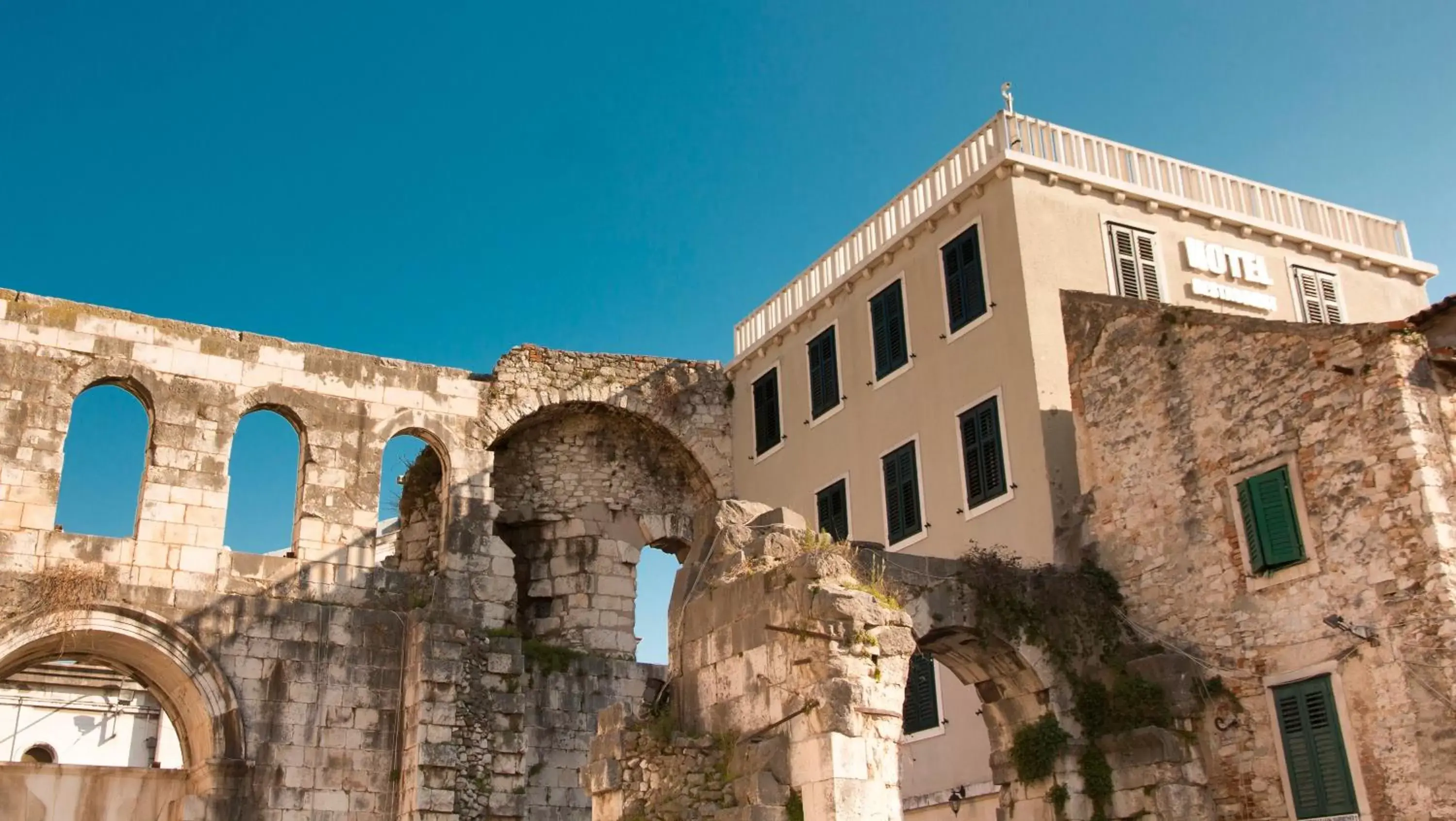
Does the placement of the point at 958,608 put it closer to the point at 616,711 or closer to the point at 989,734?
the point at 989,734

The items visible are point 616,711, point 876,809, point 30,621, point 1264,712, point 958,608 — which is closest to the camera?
point 876,809

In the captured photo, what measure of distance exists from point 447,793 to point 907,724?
20.3 feet

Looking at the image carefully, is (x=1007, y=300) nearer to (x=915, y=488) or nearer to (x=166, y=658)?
(x=915, y=488)

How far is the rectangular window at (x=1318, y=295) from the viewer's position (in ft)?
64.4

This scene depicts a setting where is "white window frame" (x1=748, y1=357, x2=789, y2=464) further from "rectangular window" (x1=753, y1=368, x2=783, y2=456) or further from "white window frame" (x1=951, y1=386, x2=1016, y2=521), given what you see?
"white window frame" (x1=951, y1=386, x2=1016, y2=521)

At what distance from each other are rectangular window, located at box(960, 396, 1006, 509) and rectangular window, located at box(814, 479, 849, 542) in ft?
8.17

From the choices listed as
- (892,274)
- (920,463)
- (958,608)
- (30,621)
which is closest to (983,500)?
(920,463)

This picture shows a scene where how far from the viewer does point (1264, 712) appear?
46.9 feet

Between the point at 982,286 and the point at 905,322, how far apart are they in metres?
1.65

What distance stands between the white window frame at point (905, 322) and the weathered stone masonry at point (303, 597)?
221 inches

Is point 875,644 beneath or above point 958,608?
beneath

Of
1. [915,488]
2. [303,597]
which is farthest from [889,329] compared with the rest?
[303,597]

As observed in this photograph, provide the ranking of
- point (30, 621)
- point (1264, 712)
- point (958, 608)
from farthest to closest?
1. point (30, 621)
2. point (958, 608)
3. point (1264, 712)

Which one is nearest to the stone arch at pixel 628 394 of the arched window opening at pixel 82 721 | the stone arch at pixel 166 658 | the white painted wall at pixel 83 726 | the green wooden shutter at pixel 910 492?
the green wooden shutter at pixel 910 492
